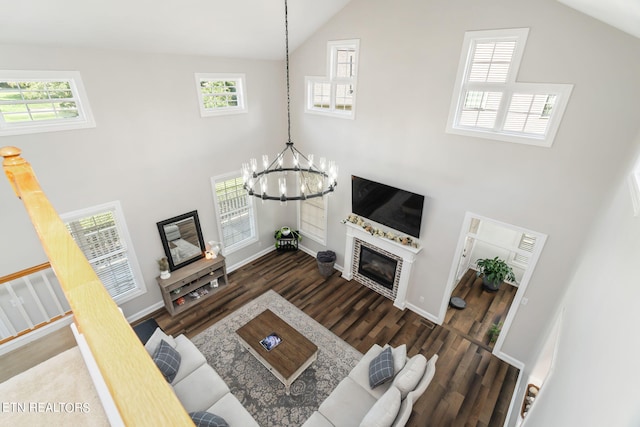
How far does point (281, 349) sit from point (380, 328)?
2014 millimetres

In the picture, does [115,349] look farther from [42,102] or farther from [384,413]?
[42,102]

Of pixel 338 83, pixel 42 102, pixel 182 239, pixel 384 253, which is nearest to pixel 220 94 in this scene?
pixel 338 83

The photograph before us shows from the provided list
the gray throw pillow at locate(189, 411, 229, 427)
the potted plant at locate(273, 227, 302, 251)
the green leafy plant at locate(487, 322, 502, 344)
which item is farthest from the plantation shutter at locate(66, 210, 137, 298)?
the green leafy plant at locate(487, 322, 502, 344)

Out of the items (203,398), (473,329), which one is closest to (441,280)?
(473,329)

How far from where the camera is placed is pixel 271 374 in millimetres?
4707

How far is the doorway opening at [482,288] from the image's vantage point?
4652mm

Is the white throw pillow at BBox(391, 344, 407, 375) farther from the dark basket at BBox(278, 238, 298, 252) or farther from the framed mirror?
the framed mirror

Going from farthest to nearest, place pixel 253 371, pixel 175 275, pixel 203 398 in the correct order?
pixel 175 275, pixel 253 371, pixel 203 398

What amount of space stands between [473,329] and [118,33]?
7473mm

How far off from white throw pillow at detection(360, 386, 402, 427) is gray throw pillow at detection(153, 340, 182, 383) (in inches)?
99.1

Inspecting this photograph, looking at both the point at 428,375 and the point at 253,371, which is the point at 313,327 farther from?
the point at 428,375

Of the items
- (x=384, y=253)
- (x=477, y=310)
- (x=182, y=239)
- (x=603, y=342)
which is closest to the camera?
(x=603, y=342)

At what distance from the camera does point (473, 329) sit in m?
5.71

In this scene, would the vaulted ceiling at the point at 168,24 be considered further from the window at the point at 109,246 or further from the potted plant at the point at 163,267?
the potted plant at the point at 163,267
